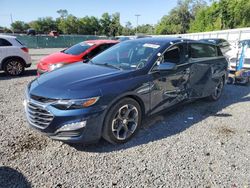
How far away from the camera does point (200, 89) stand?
5.20 metres

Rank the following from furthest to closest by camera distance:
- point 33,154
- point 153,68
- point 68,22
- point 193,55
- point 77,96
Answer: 1. point 68,22
2. point 193,55
3. point 153,68
4. point 33,154
5. point 77,96

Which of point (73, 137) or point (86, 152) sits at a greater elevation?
point (73, 137)

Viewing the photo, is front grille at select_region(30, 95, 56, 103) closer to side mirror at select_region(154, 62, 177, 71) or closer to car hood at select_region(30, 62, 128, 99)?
car hood at select_region(30, 62, 128, 99)

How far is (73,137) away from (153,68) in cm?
173

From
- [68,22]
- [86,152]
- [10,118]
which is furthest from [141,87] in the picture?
[68,22]

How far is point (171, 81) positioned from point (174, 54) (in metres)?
0.59

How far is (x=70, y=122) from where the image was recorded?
3092mm

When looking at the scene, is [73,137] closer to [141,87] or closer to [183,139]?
[141,87]

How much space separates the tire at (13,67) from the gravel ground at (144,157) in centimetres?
525

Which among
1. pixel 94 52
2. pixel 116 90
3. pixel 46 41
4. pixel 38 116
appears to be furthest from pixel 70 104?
pixel 46 41

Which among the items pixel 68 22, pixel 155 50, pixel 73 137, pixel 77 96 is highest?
pixel 68 22

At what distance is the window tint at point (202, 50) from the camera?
4989 mm

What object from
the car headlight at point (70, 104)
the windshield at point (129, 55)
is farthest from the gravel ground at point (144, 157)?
the windshield at point (129, 55)

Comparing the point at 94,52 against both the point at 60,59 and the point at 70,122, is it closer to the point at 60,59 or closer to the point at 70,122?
the point at 60,59
